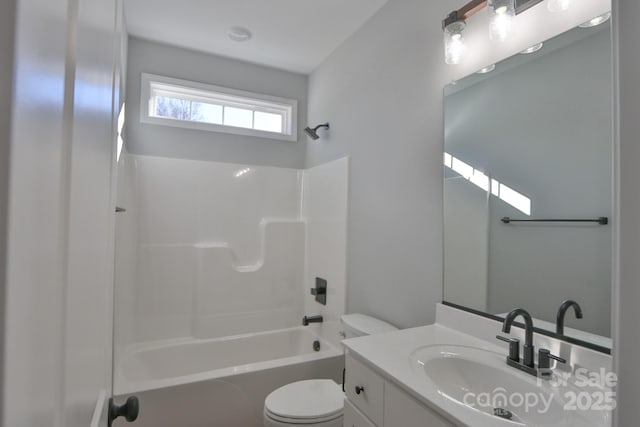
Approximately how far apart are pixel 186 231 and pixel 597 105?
262 cm

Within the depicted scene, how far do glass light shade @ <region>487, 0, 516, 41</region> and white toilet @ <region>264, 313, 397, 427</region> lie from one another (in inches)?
59.8

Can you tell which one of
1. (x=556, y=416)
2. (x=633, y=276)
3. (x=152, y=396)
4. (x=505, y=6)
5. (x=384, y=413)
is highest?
(x=505, y=6)

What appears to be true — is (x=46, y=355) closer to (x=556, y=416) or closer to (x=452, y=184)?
(x=556, y=416)

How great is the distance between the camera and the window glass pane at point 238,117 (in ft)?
9.50

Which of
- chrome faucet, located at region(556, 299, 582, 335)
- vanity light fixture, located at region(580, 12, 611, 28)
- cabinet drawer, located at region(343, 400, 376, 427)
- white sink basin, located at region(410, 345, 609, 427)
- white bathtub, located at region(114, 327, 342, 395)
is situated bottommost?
white bathtub, located at region(114, 327, 342, 395)

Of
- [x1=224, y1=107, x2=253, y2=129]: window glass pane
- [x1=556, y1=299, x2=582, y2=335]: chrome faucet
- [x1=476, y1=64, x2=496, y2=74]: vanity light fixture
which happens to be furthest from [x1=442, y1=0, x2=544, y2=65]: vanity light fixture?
[x1=224, y1=107, x2=253, y2=129]: window glass pane

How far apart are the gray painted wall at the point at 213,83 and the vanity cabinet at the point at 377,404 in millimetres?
2126

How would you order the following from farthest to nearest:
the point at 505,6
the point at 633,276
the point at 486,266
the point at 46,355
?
the point at 486,266, the point at 505,6, the point at 633,276, the point at 46,355

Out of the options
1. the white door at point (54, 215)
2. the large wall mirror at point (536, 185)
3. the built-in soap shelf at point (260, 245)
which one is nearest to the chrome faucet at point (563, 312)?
the large wall mirror at point (536, 185)

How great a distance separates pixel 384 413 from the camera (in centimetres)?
108

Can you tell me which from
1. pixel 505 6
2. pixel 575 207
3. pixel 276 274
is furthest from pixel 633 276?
pixel 276 274

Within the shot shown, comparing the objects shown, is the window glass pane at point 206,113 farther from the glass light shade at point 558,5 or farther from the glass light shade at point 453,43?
the glass light shade at point 558,5

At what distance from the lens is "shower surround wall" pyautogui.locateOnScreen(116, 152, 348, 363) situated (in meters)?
2.47

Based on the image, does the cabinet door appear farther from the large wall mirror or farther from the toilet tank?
the toilet tank
